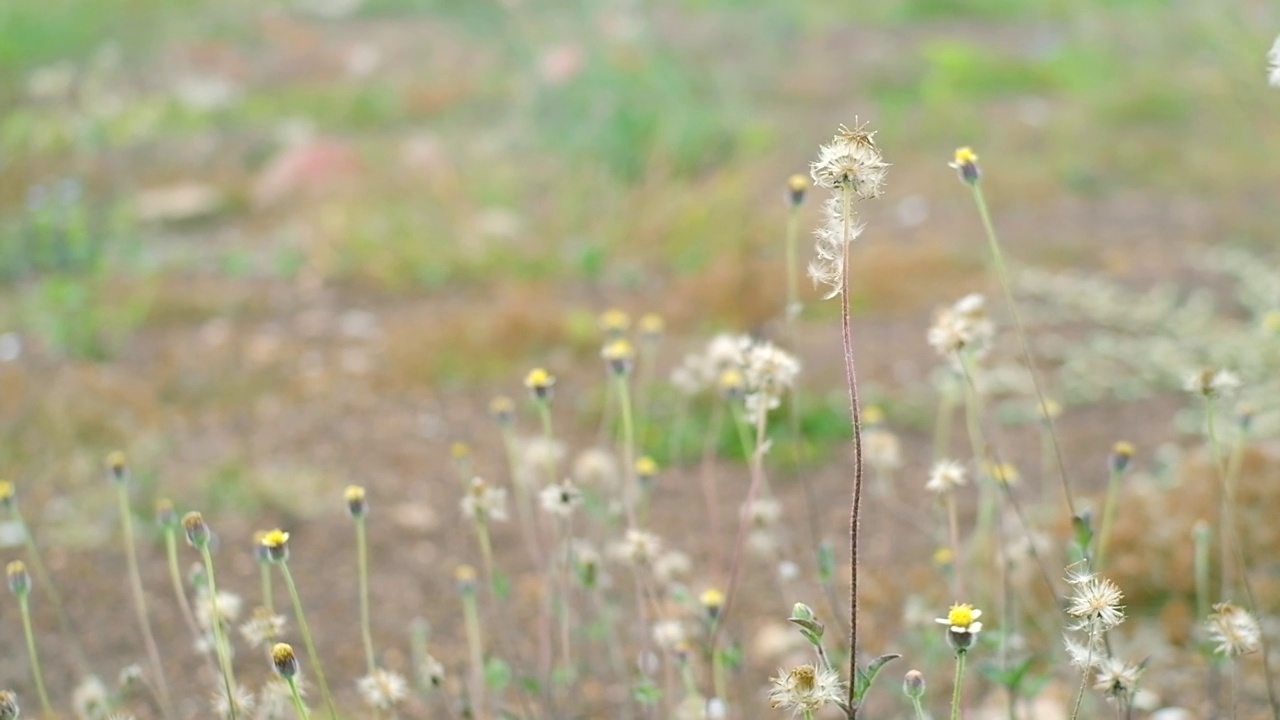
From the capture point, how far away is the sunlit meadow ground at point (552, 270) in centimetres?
296

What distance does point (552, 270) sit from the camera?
491 cm

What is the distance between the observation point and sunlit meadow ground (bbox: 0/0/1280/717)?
9.73 feet

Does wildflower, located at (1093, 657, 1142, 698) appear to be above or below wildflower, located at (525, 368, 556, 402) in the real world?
below

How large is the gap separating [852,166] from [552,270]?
12.4ft

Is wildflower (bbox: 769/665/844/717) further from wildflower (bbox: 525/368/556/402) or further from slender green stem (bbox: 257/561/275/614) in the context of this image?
slender green stem (bbox: 257/561/275/614)

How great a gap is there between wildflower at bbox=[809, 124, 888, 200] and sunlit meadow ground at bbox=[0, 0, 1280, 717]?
797 millimetres

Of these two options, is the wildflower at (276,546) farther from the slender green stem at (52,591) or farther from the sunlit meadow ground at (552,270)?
the sunlit meadow ground at (552,270)

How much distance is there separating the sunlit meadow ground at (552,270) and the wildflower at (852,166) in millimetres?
797

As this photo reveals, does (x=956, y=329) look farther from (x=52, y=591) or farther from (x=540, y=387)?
(x=52, y=591)

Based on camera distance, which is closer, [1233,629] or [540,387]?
[1233,629]

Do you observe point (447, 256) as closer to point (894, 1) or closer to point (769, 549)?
point (769, 549)

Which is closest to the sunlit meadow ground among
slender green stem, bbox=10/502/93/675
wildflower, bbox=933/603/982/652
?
slender green stem, bbox=10/502/93/675

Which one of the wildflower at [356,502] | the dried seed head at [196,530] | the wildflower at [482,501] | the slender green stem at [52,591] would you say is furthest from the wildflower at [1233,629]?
the slender green stem at [52,591]

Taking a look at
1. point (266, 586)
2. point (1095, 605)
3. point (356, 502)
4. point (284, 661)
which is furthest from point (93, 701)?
point (1095, 605)
